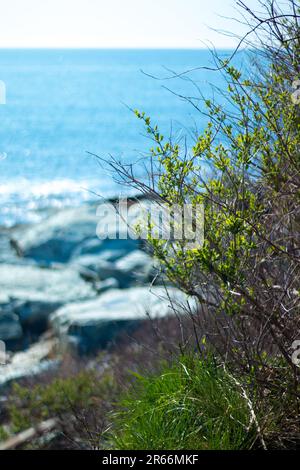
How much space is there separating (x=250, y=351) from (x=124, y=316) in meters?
9.83

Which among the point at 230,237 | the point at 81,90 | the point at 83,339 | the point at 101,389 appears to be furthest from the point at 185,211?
the point at 81,90

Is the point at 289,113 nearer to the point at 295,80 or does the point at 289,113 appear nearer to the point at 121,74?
the point at 295,80

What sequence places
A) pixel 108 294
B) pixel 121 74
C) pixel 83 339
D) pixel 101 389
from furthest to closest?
pixel 121 74 < pixel 108 294 < pixel 83 339 < pixel 101 389

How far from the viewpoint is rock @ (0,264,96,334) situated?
16.8 m

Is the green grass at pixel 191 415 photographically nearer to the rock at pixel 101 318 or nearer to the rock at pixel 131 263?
the rock at pixel 101 318

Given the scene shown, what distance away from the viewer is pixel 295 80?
14.4ft

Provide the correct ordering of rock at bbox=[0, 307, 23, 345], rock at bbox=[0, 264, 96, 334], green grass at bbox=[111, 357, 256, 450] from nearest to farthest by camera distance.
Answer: green grass at bbox=[111, 357, 256, 450], rock at bbox=[0, 307, 23, 345], rock at bbox=[0, 264, 96, 334]

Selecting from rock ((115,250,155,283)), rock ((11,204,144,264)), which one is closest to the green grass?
rock ((115,250,155,283))

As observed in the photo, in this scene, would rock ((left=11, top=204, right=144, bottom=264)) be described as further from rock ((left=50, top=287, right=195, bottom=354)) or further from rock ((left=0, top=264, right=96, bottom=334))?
rock ((left=50, top=287, right=195, bottom=354))

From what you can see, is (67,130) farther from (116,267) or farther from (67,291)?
(67,291)

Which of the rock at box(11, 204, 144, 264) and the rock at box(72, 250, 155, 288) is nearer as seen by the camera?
the rock at box(72, 250, 155, 288)

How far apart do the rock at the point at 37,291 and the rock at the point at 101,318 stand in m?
1.24

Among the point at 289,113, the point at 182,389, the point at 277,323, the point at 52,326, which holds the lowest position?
the point at 52,326

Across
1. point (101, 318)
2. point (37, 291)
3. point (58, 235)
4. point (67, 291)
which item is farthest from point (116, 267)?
point (101, 318)
